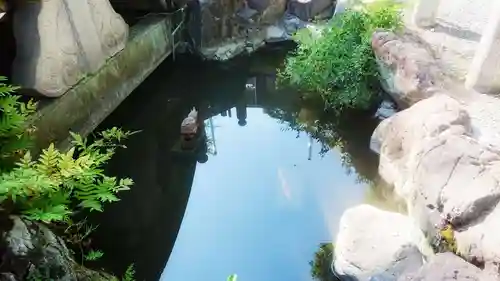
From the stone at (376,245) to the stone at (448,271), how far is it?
2.34ft

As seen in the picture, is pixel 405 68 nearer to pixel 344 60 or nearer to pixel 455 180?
pixel 344 60

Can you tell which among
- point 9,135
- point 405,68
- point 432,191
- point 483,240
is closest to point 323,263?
point 432,191

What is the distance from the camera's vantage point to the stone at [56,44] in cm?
518

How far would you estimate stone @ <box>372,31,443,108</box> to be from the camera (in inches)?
233

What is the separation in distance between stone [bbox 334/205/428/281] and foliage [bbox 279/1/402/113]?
2.39m

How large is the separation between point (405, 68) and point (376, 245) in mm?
2762

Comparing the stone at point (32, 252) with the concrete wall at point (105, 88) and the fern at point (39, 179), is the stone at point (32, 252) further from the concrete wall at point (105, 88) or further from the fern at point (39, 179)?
the concrete wall at point (105, 88)

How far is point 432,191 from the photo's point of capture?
4.17m

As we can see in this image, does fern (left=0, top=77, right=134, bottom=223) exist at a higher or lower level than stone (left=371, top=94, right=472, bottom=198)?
higher

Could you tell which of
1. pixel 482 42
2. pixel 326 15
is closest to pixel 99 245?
pixel 482 42

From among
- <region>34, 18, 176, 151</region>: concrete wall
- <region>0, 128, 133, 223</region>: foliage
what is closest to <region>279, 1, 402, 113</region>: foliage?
<region>34, 18, 176, 151</region>: concrete wall

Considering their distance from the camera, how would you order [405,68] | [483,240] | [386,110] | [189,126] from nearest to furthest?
[483,240], [405,68], [189,126], [386,110]

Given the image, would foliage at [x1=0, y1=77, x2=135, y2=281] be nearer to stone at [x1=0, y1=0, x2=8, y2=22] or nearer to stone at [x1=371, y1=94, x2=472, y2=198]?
stone at [x1=0, y1=0, x2=8, y2=22]

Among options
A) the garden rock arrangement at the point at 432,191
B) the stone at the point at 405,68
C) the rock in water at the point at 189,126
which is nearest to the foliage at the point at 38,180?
the garden rock arrangement at the point at 432,191
